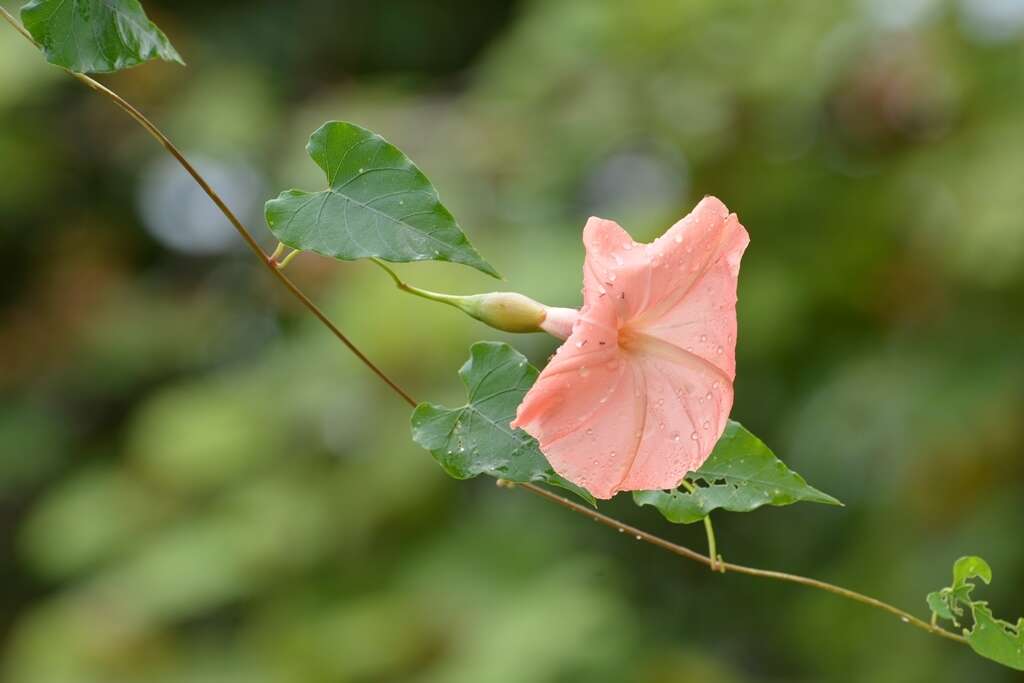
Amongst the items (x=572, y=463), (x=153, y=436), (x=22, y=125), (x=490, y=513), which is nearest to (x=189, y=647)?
(x=153, y=436)

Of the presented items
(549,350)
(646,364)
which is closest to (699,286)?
(646,364)

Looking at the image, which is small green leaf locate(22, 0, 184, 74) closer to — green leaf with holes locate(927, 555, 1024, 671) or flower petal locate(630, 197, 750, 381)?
flower petal locate(630, 197, 750, 381)

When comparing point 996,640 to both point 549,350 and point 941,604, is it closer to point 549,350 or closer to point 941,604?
point 941,604

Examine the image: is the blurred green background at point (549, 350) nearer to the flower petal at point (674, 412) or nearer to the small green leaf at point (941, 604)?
the small green leaf at point (941, 604)

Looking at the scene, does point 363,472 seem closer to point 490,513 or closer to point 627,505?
point 490,513

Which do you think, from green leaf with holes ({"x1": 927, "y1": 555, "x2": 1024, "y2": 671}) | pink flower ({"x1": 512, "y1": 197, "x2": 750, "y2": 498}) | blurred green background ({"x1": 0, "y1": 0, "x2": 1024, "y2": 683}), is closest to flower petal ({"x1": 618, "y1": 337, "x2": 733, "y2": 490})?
pink flower ({"x1": 512, "y1": 197, "x2": 750, "y2": 498})
